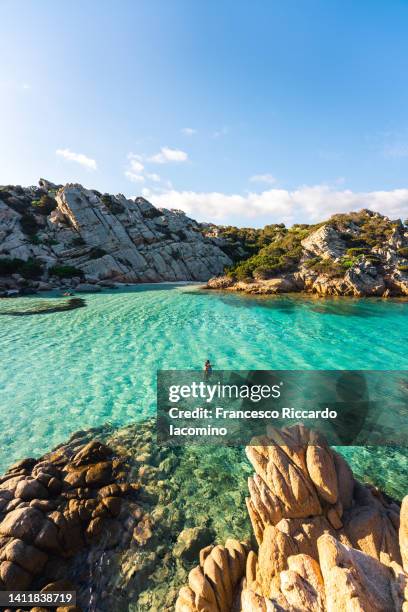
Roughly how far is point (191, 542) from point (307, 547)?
264 cm

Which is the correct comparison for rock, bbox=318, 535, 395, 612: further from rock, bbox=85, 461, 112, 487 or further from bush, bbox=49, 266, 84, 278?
bush, bbox=49, 266, 84, 278

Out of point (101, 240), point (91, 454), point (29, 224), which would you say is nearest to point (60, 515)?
point (91, 454)

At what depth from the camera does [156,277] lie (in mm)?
61188

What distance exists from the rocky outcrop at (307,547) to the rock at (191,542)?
0.39 meters

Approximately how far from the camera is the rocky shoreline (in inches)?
184

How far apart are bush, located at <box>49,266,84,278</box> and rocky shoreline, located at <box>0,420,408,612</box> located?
1854 inches

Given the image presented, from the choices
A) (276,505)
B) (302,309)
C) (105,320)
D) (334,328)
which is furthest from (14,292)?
(276,505)

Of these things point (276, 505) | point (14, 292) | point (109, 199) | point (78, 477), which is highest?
point (109, 199)

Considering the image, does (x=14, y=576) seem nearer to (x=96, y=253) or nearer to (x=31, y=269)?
(x=31, y=269)

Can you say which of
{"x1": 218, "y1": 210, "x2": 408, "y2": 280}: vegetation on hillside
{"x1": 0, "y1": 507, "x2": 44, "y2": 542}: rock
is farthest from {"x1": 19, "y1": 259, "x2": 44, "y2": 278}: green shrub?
{"x1": 0, "y1": 507, "x2": 44, "y2": 542}: rock

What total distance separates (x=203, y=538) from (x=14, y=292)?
142ft

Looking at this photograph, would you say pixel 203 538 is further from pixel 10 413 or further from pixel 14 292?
pixel 14 292

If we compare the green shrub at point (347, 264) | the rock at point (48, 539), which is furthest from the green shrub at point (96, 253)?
the rock at point (48, 539)

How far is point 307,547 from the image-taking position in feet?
18.1
